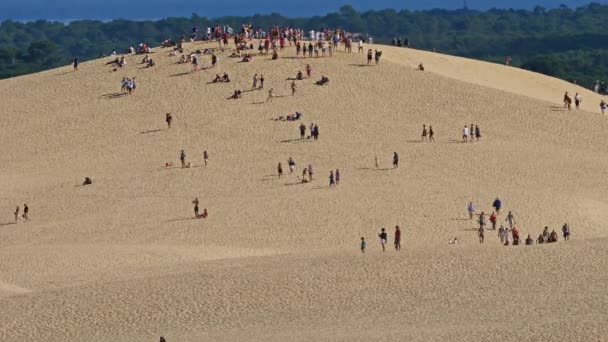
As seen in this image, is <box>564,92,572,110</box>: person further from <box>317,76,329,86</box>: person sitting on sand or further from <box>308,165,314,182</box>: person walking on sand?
<box>308,165,314,182</box>: person walking on sand

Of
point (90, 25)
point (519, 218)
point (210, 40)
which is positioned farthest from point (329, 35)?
point (90, 25)

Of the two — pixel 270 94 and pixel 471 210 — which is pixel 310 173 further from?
pixel 270 94

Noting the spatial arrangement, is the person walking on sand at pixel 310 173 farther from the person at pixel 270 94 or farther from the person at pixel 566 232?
the person at pixel 566 232

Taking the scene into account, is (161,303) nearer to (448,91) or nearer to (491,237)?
(491,237)

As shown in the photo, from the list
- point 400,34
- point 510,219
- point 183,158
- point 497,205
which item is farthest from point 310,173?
point 400,34

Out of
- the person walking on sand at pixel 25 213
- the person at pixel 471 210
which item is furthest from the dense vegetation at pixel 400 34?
the person at pixel 471 210
